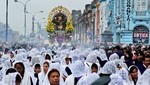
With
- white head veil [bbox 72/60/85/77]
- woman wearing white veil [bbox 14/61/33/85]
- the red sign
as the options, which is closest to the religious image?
the red sign

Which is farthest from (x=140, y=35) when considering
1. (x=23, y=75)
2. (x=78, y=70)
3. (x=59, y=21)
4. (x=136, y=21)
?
(x=78, y=70)

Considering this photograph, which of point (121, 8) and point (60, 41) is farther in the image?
point (60, 41)

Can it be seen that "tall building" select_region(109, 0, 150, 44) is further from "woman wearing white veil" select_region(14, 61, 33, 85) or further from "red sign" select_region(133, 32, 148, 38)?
"woman wearing white veil" select_region(14, 61, 33, 85)

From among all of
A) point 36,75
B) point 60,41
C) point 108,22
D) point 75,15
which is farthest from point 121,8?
point 75,15

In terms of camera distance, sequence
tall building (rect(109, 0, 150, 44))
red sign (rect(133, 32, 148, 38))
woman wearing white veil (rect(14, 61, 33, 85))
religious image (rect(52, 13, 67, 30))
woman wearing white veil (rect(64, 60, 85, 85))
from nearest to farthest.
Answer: woman wearing white veil (rect(64, 60, 85, 85)), woman wearing white veil (rect(14, 61, 33, 85)), red sign (rect(133, 32, 148, 38)), tall building (rect(109, 0, 150, 44)), religious image (rect(52, 13, 67, 30))

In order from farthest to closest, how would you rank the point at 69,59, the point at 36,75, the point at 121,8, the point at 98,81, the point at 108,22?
the point at 108,22
the point at 121,8
the point at 69,59
the point at 36,75
the point at 98,81

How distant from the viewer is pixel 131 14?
46.3m

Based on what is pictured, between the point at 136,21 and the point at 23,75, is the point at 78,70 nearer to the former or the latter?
the point at 23,75

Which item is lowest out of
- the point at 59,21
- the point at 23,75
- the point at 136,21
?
the point at 23,75

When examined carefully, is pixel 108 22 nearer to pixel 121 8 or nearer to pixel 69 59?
pixel 121 8

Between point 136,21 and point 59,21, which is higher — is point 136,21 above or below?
below

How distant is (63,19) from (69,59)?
44506 mm

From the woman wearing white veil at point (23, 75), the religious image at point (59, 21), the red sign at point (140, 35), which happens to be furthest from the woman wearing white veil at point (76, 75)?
the religious image at point (59, 21)

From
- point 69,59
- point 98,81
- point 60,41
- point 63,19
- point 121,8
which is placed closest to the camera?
point 98,81
